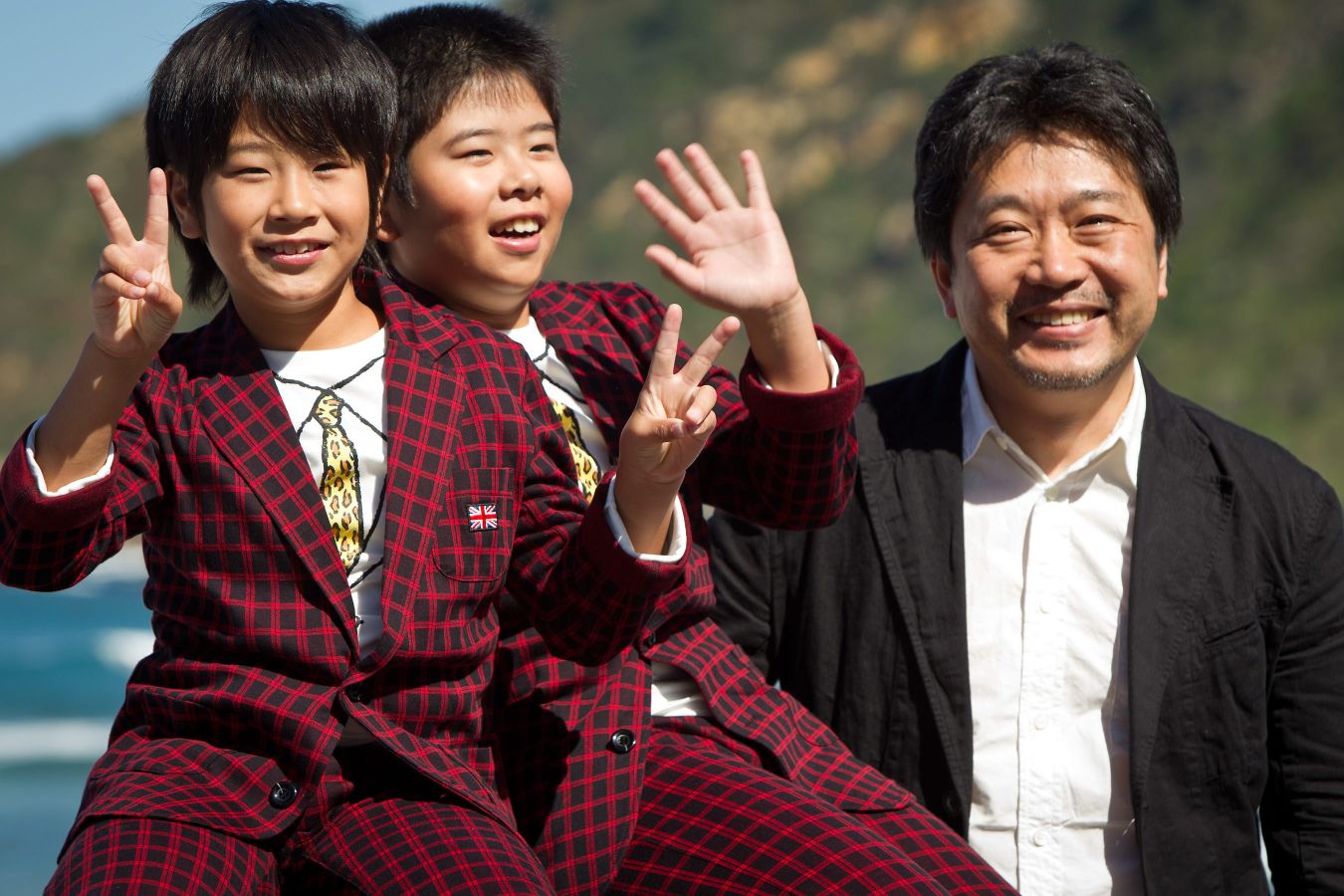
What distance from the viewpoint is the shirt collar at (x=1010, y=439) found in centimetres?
287

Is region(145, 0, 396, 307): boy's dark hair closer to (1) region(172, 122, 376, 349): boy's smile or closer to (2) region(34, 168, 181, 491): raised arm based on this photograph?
(1) region(172, 122, 376, 349): boy's smile

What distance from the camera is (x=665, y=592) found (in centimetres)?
219

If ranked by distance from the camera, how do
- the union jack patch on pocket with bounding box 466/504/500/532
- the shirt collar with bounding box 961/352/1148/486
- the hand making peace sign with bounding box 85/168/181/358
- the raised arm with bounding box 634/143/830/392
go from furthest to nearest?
the shirt collar with bounding box 961/352/1148/486 < the raised arm with bounding box 634/143/830/392 < the union jack patch on pocket with bounding box 466/504/500/532 < the hand making peace sign with bounding box 85/168/181/358

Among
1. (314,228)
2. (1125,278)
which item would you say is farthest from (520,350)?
(1125,278)

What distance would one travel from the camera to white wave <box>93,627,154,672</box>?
32.9 ft

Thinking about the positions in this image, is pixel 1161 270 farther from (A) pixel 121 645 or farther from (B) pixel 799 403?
(A) pixel 121 645

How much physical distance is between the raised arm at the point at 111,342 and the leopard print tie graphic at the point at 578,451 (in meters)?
0.63

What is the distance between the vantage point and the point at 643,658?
2307 millimetres

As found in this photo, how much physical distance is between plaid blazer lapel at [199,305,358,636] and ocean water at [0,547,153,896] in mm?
3162

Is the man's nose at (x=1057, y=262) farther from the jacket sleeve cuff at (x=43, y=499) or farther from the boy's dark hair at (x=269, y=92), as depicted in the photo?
the jacket sleeve cuff at (x=43, y=499)

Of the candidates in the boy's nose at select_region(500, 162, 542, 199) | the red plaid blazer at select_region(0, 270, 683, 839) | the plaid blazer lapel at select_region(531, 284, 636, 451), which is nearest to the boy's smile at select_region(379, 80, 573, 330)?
the boy's nose at select_region(500, 162, 542, 199)

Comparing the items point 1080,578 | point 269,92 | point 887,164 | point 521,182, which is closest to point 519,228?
point 521,182

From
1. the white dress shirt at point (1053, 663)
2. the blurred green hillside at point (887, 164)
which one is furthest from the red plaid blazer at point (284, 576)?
the blurred green hillside at point (887, 164)

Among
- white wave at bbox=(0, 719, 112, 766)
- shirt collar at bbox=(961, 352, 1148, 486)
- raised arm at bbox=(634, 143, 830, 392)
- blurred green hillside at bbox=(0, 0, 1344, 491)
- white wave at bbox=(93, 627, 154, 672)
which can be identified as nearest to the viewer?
raised arm at bbox=(634, 143, 830, 392)
